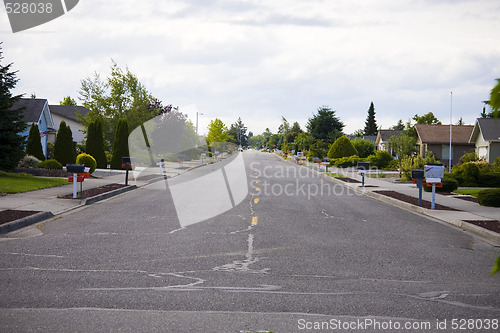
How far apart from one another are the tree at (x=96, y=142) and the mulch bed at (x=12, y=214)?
23.3m

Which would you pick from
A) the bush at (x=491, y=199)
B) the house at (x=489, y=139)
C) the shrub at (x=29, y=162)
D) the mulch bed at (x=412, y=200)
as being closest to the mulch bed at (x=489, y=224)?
the mulch bed at (x=412, y=200)

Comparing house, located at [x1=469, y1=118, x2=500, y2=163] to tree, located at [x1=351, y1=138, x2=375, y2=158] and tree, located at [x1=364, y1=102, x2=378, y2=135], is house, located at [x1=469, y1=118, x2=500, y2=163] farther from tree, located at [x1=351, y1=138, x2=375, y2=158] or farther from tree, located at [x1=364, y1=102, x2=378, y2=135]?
tree, located at [x1=364, y1=102, x2=378, y2=135]

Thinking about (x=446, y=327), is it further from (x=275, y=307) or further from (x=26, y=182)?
(x=26, y=182)

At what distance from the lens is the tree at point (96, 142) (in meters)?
35.4

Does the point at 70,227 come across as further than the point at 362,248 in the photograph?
Yes

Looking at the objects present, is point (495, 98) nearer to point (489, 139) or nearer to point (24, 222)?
point (24, 222)

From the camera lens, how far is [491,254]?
918cm

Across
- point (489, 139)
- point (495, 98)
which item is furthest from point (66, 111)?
point (495, 98)

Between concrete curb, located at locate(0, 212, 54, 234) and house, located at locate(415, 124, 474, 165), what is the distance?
50.0 m

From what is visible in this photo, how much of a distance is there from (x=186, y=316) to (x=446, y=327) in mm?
2751

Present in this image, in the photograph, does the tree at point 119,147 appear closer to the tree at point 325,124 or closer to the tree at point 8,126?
the tree at point 8,126

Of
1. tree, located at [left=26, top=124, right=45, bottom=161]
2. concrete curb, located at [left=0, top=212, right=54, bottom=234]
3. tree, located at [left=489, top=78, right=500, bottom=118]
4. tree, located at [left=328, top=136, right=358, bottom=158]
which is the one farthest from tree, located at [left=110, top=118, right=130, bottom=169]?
tree, located at [left=489, top=78, right=500, bottom=118]

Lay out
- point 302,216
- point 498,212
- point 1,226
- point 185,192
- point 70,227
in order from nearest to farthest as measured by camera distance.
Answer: point 1,226 < point 70,227 < point 302,216 < point 498,212 < point 185,192

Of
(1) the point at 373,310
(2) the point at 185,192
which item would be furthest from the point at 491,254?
(2) the point at 185,192
